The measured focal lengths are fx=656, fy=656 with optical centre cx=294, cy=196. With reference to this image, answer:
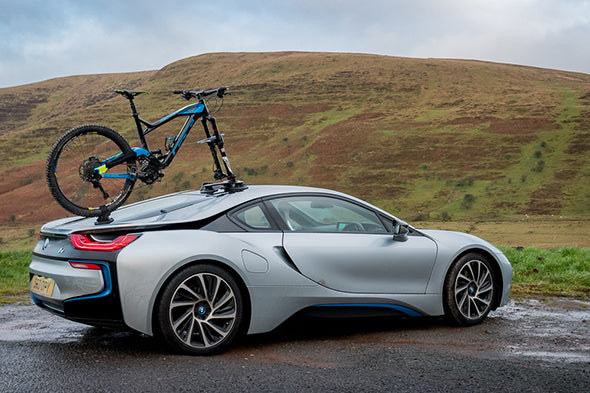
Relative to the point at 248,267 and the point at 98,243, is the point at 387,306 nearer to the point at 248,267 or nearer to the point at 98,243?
the point at 248,267

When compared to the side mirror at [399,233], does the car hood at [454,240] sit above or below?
below

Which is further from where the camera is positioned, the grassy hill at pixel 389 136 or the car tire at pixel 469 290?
the grassy hill at pixel 389 136

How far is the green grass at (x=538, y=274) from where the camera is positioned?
8.57 meters

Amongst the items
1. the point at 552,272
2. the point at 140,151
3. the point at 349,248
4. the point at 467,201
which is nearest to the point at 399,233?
the point at 349,248

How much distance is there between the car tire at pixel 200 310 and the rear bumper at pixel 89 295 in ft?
1.14

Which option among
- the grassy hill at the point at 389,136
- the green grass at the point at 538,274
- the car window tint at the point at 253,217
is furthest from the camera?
the grassy hill at the point at 389,136

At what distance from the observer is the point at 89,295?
489 cm

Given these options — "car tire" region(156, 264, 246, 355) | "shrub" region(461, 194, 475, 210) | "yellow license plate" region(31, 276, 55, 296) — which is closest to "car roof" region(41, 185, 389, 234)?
→ "yellow license plate" region(31, 276, 55, 296)

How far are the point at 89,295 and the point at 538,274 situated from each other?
7152 mm

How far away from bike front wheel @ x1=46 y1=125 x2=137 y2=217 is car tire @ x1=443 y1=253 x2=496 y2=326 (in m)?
3.41

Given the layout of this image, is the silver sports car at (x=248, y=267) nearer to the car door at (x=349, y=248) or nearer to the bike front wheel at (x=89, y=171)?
the car door at (x=349, y=248)

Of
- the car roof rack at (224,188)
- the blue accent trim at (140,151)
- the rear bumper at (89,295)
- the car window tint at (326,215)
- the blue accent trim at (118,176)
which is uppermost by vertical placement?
the blue accent trim at (140,151)

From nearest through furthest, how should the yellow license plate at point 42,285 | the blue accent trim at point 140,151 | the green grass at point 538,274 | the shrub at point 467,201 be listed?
the yellow license plate at point 42,285 < the blue accent trim at point 140,151 < the green grass at point 538,274 < the shrub at point 467,201

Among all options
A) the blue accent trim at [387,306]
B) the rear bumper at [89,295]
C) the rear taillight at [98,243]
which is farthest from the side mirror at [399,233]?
the rear bumper at [89,295]
